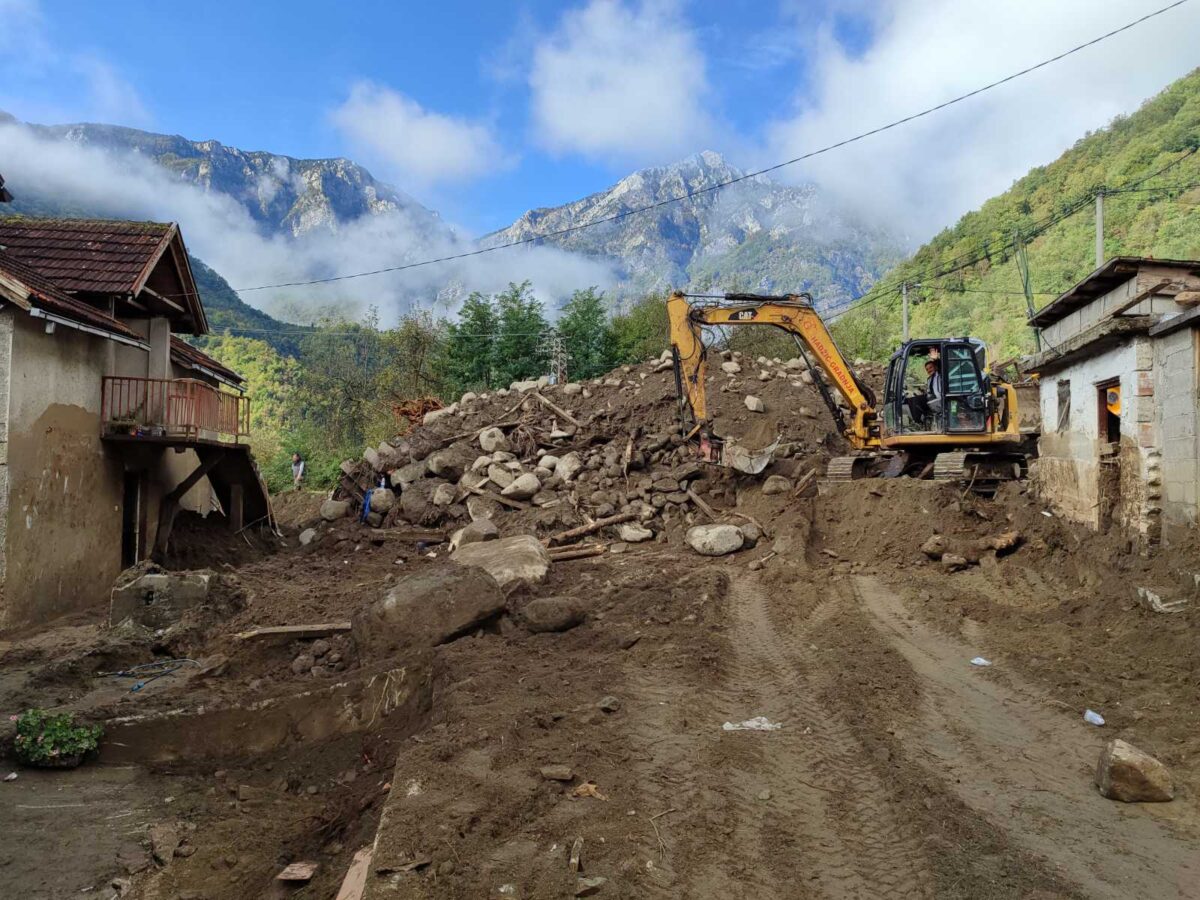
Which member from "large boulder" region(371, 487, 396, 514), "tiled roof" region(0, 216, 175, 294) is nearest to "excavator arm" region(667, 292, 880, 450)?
"large boulder" region(371, 487, 396, 514)

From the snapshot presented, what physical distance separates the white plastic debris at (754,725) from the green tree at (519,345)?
3405 centimetres

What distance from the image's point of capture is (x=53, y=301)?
11.5m

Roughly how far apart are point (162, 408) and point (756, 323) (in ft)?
39.9

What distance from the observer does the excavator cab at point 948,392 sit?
1411cm

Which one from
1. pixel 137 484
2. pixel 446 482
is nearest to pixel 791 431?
pixel 446 482

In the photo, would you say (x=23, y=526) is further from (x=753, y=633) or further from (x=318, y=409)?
(x=318, y=409)

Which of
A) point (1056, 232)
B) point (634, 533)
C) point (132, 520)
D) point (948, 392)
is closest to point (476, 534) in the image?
point (634, 533)

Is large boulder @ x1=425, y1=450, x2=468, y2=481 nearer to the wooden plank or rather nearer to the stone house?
the wooden plank

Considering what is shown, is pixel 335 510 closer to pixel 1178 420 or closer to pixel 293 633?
pixel 293 633

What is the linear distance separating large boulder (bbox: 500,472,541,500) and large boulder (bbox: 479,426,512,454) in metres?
2.28

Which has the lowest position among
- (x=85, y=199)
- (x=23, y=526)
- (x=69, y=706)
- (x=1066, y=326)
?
(x=69, y=706)

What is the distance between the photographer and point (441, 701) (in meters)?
6.84

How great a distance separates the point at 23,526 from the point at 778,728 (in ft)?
37.8

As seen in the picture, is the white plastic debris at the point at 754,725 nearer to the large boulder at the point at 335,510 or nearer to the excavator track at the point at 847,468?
the excavator track at the point at 847,468
